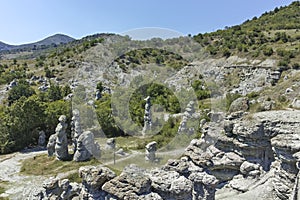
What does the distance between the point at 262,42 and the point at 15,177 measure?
156 feet

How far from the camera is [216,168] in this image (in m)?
14.7

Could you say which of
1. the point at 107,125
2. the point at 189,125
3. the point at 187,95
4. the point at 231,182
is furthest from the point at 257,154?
the point at 187,95

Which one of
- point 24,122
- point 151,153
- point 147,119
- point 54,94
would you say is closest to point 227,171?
point 151,153

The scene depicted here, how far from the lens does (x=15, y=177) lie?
1978cm

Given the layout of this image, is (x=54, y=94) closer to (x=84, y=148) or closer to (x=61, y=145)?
(x=61, y=145)

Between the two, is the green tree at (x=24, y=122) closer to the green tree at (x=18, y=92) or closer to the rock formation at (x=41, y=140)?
the rock formation at (x=41, y=140)

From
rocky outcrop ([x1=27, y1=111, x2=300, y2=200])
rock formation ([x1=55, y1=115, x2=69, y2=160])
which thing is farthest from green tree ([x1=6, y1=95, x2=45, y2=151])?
rocky outcrop ([x1=27, y1=111, x2=300, y2=200])

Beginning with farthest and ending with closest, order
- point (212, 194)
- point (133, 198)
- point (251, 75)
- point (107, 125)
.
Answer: point (251, 75)
point (107, 125)
point (212, 194)
point (133, 198)

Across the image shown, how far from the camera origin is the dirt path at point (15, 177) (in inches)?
684

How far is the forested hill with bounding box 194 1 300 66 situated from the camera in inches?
1817

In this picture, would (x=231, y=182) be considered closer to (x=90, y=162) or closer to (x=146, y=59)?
(x=90, y=162)

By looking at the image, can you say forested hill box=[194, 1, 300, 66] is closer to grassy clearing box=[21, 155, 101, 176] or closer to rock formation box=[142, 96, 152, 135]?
rock formation box=[142, 96, 152, 135]

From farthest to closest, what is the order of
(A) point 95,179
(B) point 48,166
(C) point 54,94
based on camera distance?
(C) point 54,94
(B) point 48,166
(A) point 95,179

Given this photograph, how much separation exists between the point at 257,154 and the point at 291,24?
5377cm
